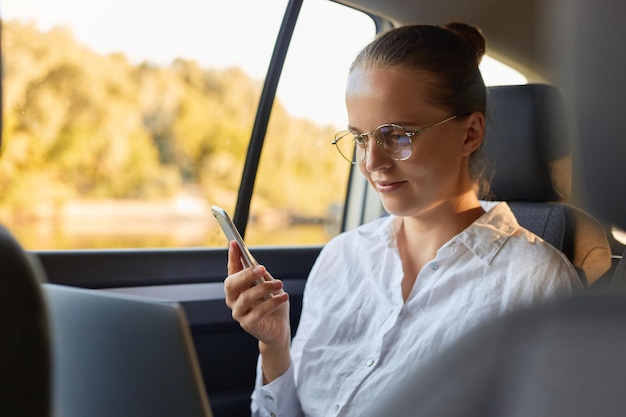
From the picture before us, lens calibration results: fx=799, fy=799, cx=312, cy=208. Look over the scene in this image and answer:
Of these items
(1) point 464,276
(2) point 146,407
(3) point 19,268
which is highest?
(3) point 19,268

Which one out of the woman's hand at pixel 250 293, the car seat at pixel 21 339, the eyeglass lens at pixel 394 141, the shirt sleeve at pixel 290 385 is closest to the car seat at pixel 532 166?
the eyeglass lens at pixel 394 141

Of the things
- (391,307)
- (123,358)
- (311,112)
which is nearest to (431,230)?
(391,307)

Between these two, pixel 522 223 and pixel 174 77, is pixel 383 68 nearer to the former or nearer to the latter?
pixel 522 223

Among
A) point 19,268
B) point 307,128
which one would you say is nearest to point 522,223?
point 19,268

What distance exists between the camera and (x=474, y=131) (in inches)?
63.7

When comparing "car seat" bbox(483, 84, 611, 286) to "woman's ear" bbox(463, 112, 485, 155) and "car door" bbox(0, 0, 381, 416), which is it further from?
"car door" bbox(0, 0, 381, 416)

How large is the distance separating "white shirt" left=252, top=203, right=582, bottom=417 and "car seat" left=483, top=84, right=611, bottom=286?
21 centimetres

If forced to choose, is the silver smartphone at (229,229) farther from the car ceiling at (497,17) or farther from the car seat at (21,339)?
the car ceiling at (497,17)

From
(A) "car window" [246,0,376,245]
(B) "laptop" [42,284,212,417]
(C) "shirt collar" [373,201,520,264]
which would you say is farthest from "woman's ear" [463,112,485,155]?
(B) "laptop" [42,284,212,417]

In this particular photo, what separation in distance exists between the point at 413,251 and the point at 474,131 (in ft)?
0.91

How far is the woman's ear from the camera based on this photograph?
5.28ft

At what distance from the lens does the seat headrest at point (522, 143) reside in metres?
1.80

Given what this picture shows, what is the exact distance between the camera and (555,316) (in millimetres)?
345

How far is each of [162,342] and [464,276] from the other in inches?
34.9
